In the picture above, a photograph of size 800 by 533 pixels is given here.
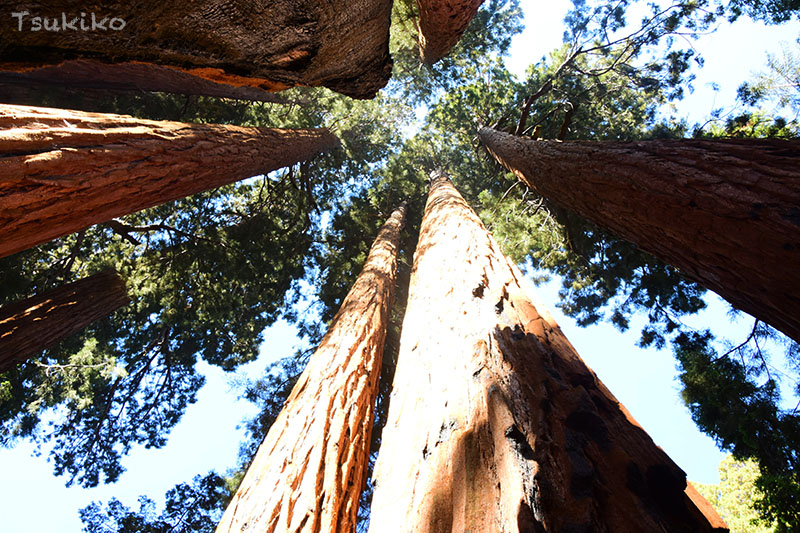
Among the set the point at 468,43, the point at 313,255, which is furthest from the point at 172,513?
the point at 468,43

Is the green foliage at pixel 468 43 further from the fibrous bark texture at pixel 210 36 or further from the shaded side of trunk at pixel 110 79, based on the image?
the fibrous bark texture at pixel 210 36

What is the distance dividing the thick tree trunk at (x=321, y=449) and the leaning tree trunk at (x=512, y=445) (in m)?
0.99

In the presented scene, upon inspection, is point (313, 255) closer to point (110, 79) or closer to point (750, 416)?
point (110, 79)

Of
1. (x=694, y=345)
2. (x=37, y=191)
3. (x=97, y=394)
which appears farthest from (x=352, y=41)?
(x=97, y=394)

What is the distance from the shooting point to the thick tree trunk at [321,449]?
1965 mm

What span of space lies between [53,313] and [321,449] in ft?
22.8

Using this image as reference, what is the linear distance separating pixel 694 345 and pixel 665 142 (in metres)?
5.38

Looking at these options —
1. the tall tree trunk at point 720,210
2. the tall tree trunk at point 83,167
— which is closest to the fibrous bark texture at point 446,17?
the tall tree trunk at point 720,210

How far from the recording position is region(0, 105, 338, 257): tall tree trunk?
1.68 m

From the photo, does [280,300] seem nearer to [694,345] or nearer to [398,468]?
[398,468]

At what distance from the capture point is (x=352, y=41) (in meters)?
2.81

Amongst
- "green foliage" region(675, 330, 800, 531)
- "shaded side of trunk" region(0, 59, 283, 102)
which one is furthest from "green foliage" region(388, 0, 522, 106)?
"green foliage" region(675, 330, 800, 531)

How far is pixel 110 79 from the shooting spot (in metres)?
7.46

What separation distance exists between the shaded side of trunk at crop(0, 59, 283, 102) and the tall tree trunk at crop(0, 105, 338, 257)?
5162 mm
